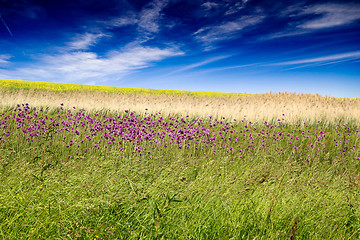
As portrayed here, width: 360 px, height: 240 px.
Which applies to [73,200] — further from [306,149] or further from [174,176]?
[306,149]

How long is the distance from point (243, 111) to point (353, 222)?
757cm

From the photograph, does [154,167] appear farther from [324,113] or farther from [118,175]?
[324,113]

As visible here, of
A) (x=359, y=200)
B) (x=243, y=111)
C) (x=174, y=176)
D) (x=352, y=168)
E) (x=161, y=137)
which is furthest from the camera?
(x=243, y=111)

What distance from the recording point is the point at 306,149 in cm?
556

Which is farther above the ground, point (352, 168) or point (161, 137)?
point (161, 137)

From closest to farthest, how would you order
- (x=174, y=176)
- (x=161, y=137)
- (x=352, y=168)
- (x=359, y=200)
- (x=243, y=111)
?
(x=359, y=200) → (x=174, y=176) → (x=352, y=168) → (x=161, y=137) → (x=243, y=111)

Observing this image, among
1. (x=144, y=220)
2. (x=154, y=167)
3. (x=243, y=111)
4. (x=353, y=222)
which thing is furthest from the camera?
(x=243, y=111)

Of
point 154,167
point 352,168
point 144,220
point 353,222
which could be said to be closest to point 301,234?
point 353,222

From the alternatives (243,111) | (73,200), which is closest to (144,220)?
(73,200)

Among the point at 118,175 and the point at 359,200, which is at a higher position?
the point at 118,175

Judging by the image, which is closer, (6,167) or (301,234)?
(301,234)

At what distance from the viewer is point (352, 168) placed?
4465 mm

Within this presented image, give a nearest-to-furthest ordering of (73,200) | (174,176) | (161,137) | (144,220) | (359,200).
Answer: (144,220) < (73,200) < (359,200) < (174,176) < (161,137)

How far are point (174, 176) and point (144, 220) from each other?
44.0 inches
